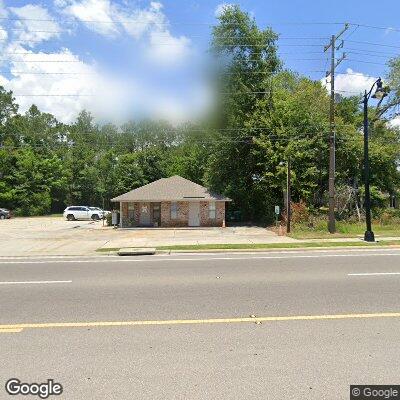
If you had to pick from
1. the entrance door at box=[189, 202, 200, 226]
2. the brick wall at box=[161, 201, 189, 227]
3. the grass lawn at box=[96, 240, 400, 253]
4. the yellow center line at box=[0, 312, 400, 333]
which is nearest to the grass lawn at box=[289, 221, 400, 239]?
the grass lawn at box=[96, 240, 400, 253]

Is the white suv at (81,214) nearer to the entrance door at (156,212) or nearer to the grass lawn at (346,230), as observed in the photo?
the entrance door at (156,212)

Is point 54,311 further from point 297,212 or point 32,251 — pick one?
point 297,212

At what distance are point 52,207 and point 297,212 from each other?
45372 mm

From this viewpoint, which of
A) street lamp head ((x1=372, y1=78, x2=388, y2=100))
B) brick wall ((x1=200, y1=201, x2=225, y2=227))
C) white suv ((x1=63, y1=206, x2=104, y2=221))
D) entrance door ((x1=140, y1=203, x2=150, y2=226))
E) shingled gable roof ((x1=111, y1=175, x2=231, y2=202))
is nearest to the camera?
street lamp head ((x1=372, y1=78, x2=388, y2=100))

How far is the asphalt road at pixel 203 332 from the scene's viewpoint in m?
4.13

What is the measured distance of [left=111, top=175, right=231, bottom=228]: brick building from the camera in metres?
32.0

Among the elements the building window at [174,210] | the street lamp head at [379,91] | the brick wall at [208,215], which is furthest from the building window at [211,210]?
the street lamp head at [379,91]

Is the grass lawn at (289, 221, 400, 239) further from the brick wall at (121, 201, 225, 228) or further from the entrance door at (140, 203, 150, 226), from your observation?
the entrance door at (140, 203, 150, 226)

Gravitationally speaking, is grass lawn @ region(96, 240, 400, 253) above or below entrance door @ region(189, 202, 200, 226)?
below

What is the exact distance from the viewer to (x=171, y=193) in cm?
3294

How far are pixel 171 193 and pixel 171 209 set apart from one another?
4.66ft

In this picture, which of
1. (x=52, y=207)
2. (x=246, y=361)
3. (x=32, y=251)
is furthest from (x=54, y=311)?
(x=52, y=207)

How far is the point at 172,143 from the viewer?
72.8 meters

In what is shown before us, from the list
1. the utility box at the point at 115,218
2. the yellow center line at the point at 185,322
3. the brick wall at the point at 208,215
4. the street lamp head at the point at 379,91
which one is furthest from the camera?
the utility box at the point at 115,218
